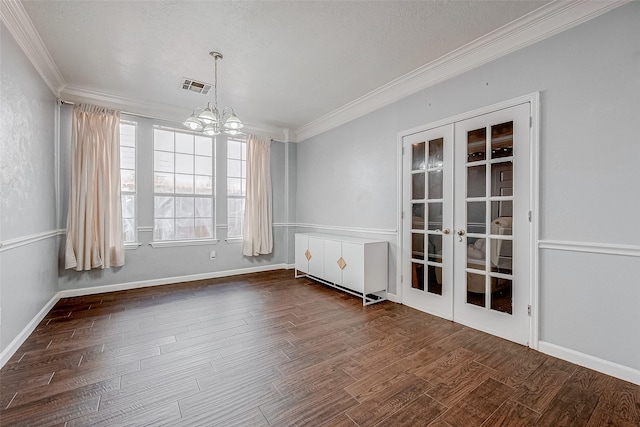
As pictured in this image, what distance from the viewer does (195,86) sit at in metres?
3.74

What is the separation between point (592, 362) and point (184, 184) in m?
5.40

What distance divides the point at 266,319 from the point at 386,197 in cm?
220

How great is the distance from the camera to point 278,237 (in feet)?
18.9

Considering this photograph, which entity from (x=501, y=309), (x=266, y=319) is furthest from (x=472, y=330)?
(x=266, y=319)

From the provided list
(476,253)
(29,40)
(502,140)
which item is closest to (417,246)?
(476,253)

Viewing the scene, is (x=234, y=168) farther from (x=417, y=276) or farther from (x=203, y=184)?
(x=417, y=276)

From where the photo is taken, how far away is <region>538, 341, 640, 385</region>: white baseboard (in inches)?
77.7

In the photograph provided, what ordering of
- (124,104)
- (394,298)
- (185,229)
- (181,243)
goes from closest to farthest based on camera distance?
(394,298) → (124,104) → (181,243) → (185,229)

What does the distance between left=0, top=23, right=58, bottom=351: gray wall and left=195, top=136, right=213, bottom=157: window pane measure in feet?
6.17

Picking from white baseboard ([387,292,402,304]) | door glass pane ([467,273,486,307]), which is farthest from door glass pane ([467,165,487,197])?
white baseboard ([387,292,402,304])

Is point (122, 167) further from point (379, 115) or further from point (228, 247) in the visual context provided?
point (379, 115)

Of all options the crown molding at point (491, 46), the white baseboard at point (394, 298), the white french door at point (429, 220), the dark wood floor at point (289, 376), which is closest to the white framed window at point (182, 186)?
the dark wood floor at point (289, 376)

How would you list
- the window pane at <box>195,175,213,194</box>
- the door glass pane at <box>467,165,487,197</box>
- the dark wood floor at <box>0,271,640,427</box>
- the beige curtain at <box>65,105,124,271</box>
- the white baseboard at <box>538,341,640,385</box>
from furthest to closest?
1. the window pane at <box>195,175,213,194</box>
2. the beige curtain at <box>65,105,124,271</box>
3. the door glass pane at <box>467,165,487,197</box>
4. the white baseboard at <box>538,341,640,385</box>
5. the dark wood floor at <box>0,271,640,427</box>

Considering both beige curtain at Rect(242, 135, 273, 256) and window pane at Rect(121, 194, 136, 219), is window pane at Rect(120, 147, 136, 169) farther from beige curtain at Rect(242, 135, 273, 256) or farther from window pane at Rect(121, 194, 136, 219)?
beige curtain at Rect(242, 135, 273, 256)
